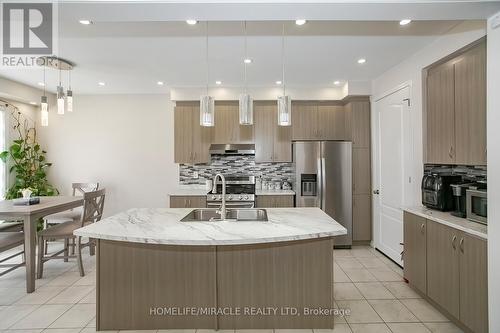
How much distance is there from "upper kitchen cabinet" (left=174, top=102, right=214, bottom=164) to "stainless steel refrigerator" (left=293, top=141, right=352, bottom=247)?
180 cm

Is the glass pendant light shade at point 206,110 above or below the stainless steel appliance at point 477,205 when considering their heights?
above

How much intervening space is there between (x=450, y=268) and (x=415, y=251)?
532mm

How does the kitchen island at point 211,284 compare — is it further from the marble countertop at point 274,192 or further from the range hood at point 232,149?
the range hood at point 232,149

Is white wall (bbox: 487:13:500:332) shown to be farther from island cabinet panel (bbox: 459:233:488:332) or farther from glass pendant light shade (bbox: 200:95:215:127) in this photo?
glass pendant light shade (bbox: 200:95:215:127)

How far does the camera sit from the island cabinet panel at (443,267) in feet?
7.54

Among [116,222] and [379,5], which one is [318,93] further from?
[116,222]

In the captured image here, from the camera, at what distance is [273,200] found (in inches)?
179

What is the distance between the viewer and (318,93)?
477 centimetres

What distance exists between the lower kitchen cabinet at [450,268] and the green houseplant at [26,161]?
5471 millimetres

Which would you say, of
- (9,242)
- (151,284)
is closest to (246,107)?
(151,284)

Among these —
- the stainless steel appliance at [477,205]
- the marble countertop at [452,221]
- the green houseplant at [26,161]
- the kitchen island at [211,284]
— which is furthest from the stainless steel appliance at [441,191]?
the green houseplant at [26,161]

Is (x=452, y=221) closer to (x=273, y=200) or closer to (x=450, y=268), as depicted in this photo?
(x=450, y=268)

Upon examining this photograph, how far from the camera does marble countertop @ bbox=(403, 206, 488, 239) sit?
209cm

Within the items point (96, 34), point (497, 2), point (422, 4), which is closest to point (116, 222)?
point (96, 34)
